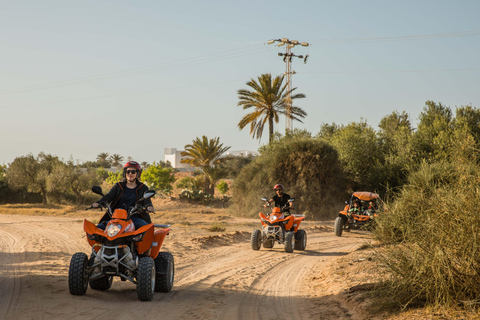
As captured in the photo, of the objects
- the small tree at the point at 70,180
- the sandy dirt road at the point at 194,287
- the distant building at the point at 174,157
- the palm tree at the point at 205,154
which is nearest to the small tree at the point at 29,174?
the small tree at the point at 70,180

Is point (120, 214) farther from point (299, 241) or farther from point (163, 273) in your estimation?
point (299, 241)

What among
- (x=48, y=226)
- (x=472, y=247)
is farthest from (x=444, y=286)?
(x=48, y=226)

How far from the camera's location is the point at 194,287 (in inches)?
328

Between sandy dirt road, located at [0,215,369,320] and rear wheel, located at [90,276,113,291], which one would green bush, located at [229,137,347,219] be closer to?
sandy dirt road, located at [0,215,369,320]

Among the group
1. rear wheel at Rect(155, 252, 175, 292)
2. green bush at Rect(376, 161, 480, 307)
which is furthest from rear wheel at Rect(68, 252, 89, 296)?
green bush at Rect(376, 161, 480, 307)

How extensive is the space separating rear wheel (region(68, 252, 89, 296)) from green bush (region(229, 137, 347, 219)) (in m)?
23.0

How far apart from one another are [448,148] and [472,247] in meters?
29.9

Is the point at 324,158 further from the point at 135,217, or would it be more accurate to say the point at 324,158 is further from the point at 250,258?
the point at 135,217

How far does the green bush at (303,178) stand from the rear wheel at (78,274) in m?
23.0

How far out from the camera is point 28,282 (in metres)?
8.09

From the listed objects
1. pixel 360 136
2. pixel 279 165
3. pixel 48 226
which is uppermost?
pixel 360 136

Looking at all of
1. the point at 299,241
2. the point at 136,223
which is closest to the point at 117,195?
the point at 136,223

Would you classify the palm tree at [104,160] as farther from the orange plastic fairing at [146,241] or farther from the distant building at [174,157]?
the orange plastic fairing at [146,241]

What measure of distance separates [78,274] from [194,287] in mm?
2313
